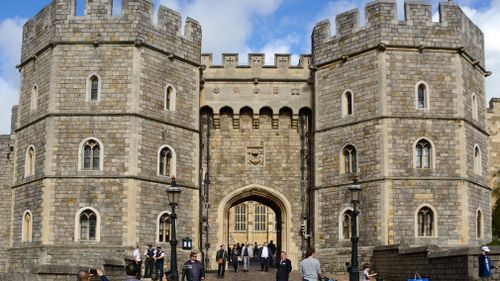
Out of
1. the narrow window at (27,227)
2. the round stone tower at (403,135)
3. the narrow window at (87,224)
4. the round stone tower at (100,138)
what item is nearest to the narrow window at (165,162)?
the round stone tower at (100,138)

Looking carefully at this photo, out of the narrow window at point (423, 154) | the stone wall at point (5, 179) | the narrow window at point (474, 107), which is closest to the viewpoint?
the narrow window at point (423, 154)

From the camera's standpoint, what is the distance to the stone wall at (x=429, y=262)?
17.8 metres

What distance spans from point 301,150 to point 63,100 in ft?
→ 31.9

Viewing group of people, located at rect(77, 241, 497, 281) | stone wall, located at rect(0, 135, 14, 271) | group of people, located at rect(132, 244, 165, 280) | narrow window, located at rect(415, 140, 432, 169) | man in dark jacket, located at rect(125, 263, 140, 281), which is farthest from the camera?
stone wall, located at rect(0, 135, 14, 271)

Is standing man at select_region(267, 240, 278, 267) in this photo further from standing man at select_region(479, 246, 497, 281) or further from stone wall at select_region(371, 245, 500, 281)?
standing man at select_region(479, 246, 497, 281)

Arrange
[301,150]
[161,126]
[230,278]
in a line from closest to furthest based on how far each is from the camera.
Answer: [230,278] < [161,126] < [301,150]

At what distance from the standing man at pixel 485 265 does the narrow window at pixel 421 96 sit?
10.5 m

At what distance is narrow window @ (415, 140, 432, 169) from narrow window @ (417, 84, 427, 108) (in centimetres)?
136

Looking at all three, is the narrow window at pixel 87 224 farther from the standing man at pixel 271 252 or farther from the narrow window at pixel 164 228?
the standing man at pixel 271 252

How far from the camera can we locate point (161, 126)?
27578 millimetres

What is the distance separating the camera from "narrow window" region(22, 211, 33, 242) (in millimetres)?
27172

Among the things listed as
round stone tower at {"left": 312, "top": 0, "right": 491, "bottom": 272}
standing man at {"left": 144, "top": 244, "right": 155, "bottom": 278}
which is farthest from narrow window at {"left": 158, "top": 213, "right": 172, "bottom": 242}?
round stone tower at {"left": 312, "top": 0, "right": 491, "bottom": 272}

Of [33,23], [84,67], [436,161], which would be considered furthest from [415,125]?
[33,23]

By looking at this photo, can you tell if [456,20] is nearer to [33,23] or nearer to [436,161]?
[436,161]
